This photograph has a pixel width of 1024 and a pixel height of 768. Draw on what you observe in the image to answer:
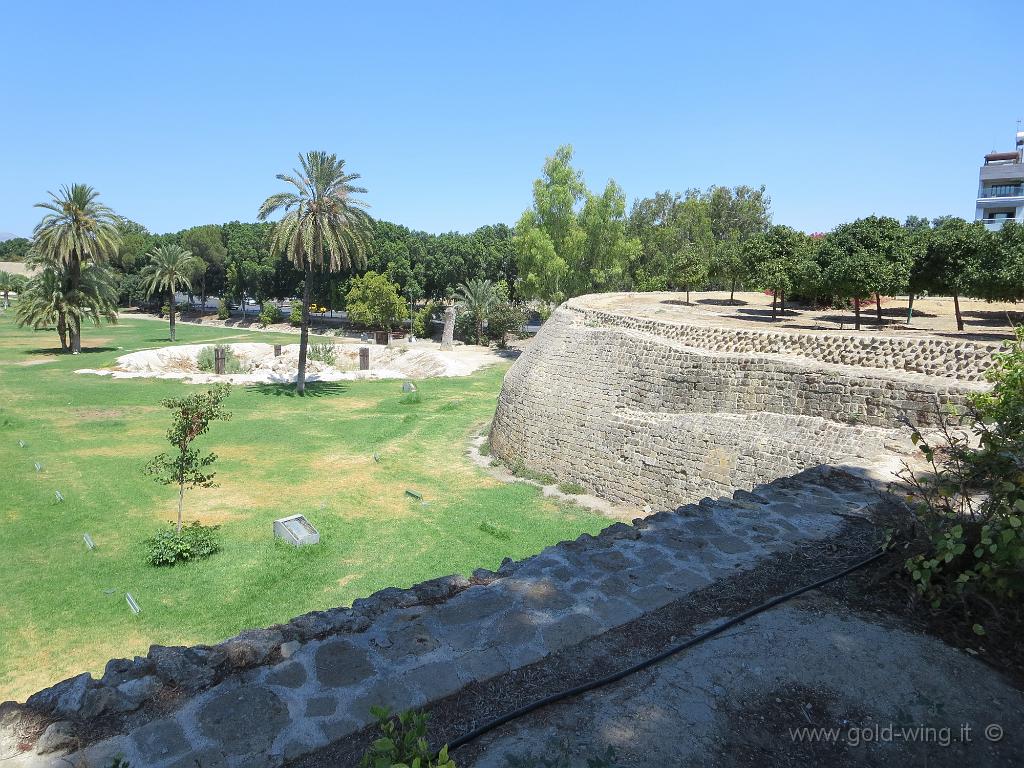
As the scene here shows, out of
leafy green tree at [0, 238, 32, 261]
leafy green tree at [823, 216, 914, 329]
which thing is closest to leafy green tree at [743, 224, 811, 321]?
leafy green tree at [823, 216, 914, 329]

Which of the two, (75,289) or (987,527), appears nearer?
(987,527)

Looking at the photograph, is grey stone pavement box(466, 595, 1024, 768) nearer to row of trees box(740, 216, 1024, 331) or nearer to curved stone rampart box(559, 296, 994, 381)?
curved stone rampart box(559, 296, 994, 381)

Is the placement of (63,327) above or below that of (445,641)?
above

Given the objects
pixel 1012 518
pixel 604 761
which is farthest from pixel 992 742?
pixel 604 761

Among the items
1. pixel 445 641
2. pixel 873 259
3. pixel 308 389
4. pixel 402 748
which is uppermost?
pixel 873 259

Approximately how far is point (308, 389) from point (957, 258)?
2396cm

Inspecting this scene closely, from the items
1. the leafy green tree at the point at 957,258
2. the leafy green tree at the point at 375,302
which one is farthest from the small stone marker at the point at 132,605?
the leafy green tree at the point at 375,302

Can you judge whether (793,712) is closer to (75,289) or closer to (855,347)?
(855,347)

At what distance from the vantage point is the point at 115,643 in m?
7.66

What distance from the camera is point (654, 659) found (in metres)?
3.66

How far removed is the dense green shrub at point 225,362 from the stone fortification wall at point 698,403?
2075cm

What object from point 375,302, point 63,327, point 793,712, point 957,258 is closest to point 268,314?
point 375,302

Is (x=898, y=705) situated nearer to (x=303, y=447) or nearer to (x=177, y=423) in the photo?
(x=177, y=423)

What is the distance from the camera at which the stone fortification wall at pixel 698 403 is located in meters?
10.3
